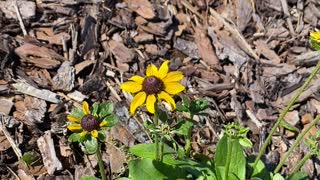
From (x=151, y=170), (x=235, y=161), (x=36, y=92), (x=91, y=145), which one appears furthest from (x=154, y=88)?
(x=36, y=92)

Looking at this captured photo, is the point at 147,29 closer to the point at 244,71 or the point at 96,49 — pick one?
the point at 96,49

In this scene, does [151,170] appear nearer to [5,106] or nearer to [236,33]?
[5,106]

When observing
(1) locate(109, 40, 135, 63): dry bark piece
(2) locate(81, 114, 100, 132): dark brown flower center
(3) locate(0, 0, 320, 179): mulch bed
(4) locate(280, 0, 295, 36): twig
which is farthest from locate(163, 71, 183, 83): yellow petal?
(4) locate(280, 0, 295, 36): twig

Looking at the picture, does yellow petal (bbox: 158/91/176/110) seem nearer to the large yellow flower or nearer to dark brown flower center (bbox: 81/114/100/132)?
Result: the large yellow flower

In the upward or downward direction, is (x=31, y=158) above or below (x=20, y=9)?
below

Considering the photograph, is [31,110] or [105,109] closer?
[105,109]

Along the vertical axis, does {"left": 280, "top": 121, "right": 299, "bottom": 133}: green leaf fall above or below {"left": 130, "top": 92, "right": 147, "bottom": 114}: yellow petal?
below

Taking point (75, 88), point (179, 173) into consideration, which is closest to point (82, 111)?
point (179, 173)
